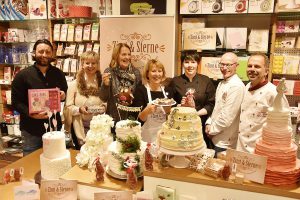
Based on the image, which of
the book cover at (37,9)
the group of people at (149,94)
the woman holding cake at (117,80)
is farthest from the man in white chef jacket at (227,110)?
the book cover at (37,9)

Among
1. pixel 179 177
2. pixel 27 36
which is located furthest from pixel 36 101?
pixel 27 36

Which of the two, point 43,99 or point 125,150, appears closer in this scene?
point 125,150

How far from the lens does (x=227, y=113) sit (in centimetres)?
253

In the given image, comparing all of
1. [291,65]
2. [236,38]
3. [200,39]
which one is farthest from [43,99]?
[291,65]

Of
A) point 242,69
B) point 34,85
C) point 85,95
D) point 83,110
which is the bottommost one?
point 83,110

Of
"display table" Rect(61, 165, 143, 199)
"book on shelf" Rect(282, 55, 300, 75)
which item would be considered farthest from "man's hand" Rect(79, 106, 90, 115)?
"book on shelf" Rect(282, 55, 300, 75)

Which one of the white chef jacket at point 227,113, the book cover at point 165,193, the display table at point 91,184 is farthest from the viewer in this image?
the white chef jacket at point 227,113

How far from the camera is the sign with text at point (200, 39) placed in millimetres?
3561

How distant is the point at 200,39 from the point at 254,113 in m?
1.56

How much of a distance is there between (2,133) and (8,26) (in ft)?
5.98

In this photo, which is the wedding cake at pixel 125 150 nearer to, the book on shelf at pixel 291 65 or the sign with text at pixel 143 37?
the sign with text at pixel 143 37

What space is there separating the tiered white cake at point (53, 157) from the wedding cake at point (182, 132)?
2.07ft

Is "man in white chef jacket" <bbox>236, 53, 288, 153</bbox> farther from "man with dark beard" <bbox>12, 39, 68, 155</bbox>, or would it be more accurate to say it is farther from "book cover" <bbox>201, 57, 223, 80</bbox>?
"man with dark beard" <bbox>12, 39, 68, 155</bbox>

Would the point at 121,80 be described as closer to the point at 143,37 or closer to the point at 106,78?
the point at 106,78
